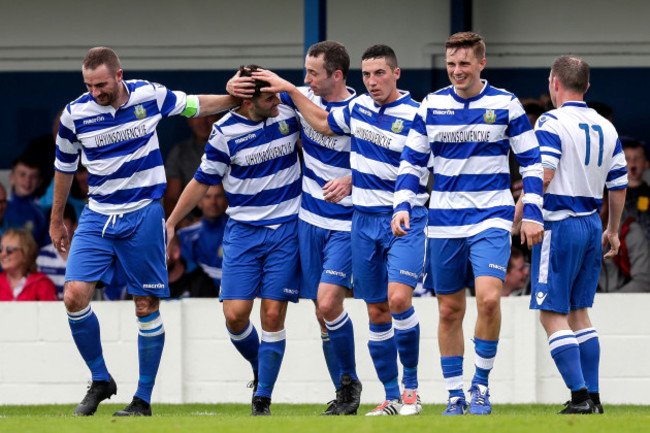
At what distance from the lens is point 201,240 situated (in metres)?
12.3

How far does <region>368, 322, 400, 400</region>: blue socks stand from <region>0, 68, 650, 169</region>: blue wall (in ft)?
18.1

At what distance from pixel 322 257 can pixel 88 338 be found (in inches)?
59.1

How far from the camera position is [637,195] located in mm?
11977

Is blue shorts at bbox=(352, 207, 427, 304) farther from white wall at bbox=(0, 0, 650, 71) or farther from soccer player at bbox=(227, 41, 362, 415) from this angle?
white wall at bbox=(0, 0, 650, 71)

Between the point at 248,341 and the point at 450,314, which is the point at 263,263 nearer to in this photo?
the point at 248,341

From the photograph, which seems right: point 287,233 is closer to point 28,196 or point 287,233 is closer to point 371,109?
point 371,109

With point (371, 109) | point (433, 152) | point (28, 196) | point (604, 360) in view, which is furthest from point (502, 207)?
point (28, 196)

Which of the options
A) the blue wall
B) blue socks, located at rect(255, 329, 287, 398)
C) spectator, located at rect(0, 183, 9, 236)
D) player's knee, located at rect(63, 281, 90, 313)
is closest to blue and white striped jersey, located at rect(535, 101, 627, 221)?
blue socks, located at rect(255, 329, 287, 398)

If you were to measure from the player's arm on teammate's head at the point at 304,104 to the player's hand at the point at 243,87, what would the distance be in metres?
0.05

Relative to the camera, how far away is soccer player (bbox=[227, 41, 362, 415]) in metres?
8.20

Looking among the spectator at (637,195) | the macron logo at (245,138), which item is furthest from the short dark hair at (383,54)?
the spectator at (637,195)

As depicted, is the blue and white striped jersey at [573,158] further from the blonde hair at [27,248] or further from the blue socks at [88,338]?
the blonde hair at [27,248]

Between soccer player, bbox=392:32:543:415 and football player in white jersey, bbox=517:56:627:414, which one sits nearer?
soccer player, bbox=392:32:543:415

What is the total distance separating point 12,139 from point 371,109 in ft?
22.1
